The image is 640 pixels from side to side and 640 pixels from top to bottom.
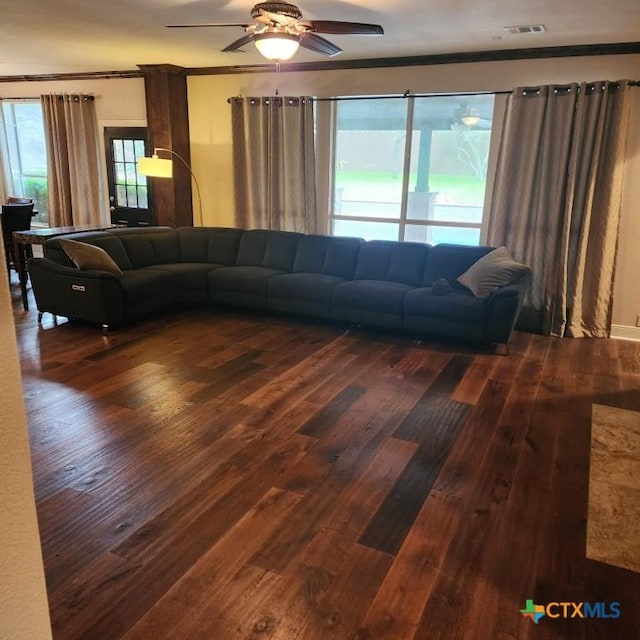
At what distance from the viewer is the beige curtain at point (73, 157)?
7.38 metres

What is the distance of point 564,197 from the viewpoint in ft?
16.1

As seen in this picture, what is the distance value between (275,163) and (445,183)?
2004mm

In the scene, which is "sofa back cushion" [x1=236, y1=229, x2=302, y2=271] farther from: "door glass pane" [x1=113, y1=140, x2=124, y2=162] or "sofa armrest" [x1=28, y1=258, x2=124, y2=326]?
"door glass pane" [x1=113, y1=140, x2=124, y2=162]

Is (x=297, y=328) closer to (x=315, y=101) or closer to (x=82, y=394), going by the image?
(x=82, y=394)

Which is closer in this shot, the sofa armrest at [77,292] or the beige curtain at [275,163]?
the sofa armrest at [77,292]

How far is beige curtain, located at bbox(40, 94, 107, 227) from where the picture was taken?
24.2 feet

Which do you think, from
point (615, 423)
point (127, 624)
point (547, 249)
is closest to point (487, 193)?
point (547, 249)

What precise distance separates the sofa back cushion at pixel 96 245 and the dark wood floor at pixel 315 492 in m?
1.11

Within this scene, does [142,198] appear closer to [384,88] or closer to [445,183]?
[384,88]

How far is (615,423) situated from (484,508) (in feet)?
4.65

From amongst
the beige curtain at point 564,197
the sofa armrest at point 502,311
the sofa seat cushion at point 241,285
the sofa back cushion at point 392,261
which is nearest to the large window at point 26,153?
the sofa seat cushion at point 241,285

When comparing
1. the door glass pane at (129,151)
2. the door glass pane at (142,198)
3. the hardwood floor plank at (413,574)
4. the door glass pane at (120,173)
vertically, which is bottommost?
→ the hardwood floor plank at (413,574)

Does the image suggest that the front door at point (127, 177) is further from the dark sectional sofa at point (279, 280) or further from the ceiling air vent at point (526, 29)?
the ceiling air vent at point (526, 29)

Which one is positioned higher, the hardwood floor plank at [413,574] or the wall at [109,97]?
the wall at [109,97]
